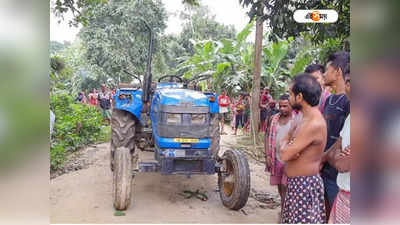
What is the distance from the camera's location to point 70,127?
394 cm

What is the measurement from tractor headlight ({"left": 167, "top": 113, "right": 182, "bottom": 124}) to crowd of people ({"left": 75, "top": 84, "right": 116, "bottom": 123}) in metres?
0.82

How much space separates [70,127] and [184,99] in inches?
52.2

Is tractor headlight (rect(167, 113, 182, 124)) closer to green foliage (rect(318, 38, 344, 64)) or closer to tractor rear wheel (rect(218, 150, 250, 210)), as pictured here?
tractor rear wheel (rect(218, 150, 250, 210))

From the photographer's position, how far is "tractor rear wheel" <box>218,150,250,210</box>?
3.70m

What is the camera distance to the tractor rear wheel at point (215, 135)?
166 inches

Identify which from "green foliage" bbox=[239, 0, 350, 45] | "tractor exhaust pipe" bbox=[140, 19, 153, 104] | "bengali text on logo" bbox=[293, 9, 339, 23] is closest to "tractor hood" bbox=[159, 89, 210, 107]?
"tractor exhaust pipe" bbox=[140, 19, 153, 104]

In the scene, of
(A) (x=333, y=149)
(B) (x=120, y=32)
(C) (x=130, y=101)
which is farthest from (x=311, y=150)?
(C) (x=130, y=101)

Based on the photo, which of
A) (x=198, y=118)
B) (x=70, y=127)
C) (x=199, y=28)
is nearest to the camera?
(x=199, y=28)

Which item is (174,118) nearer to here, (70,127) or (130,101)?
(130,101)

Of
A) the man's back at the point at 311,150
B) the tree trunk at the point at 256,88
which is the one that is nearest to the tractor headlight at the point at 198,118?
the tree trunk at the point at 256,88

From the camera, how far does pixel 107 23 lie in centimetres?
381
